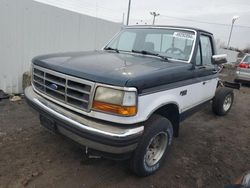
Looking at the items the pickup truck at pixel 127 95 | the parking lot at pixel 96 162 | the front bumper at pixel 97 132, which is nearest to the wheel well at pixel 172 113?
the pickup truck at pixel 127 95

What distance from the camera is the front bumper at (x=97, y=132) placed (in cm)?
235

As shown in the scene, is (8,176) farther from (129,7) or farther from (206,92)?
(129,7)

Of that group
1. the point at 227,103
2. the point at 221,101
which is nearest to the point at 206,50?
the point at 221,101

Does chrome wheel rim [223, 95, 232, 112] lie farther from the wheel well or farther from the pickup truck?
the wheel well

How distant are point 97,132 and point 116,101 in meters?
0.38

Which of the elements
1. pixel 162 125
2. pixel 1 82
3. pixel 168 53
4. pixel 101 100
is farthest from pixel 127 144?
pixel 1 82

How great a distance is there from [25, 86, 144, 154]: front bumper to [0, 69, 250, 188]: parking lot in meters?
0.35

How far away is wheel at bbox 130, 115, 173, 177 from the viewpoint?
2736 mm

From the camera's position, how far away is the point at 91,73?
250cm

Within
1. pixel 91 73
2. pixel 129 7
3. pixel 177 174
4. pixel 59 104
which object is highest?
pixel 129 7

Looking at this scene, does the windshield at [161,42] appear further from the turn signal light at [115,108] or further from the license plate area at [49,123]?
the license plate area at [49,123]

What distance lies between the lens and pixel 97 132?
2.37 metres

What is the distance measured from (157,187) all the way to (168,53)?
6.75 feet

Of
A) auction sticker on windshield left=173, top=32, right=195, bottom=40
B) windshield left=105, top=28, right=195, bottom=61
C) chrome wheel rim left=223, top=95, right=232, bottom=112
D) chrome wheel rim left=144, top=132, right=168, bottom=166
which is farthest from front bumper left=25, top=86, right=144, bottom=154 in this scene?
chrome wheel rim left=223, top=95, right=232, bottom=112
